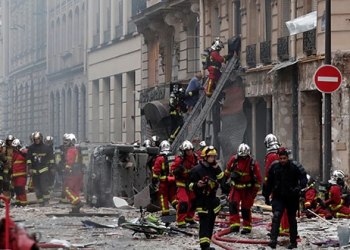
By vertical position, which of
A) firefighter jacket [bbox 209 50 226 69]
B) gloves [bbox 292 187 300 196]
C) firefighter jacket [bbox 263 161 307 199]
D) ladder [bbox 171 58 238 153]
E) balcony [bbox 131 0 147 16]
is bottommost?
gloves [bbox 292 187 300 196]

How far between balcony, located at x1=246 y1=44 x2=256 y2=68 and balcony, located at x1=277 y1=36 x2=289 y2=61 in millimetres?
1664

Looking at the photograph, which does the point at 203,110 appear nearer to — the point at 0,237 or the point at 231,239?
the point at 231,239

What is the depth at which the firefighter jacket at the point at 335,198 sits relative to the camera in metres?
16.6

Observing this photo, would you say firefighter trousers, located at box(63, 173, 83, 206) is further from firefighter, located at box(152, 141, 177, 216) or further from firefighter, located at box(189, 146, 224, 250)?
firefighter, located at box(189, 146, 224, 250)

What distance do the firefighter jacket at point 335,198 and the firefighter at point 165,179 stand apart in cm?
267

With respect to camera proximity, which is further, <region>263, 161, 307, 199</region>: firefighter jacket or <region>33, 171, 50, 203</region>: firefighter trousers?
<region>33, 171, 50, 203</region>: firefighter trousers

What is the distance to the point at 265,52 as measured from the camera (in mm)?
25594

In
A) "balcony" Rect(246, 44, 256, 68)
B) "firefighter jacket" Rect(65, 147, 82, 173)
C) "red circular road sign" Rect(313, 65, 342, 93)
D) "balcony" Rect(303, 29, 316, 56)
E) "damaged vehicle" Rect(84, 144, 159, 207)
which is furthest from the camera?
"balcony" Rect(246, 44, 256, 68)

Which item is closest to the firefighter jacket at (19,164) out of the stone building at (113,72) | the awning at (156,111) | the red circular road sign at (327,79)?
the red circular road sign at (327,79)

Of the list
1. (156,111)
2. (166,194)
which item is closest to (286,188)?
(166,194)

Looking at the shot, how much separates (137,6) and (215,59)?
521 inches

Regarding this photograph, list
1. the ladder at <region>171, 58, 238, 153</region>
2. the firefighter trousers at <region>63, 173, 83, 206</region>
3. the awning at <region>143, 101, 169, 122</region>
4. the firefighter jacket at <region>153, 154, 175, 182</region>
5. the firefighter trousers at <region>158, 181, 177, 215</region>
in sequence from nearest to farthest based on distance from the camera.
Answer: the firefighter trousers at <region>158, 181, 177, 215</region> → the firefighter jacket at <region>153, 154, 175, 182</region> → the firefighter trousers at <region>63, 173, 83, 206</region> → the ladder at <region>171, 58, 238, 153</region> → the awning at <region>143, 101, 169, 122</region>

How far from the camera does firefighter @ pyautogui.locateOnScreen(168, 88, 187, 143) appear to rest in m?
28.0

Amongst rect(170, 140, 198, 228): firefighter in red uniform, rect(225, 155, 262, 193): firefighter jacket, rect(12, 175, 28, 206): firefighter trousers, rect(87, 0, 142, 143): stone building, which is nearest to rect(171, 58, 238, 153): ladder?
rect(12, 175, 28, 206): firefighter trousers
